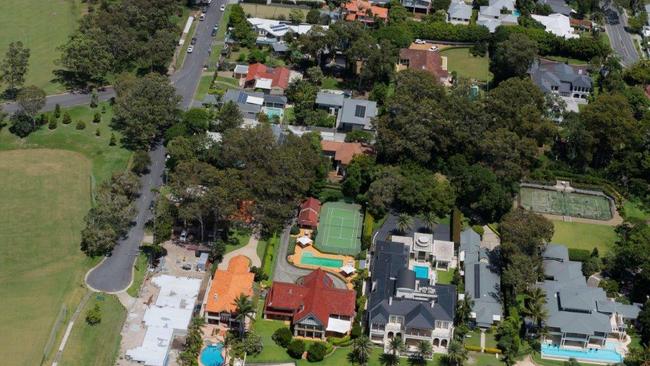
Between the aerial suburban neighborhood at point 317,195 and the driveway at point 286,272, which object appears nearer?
the aerial suburban neighborhood at point 317,195

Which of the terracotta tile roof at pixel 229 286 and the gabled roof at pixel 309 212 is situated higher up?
the terracotta tile roof at pixel 229 286

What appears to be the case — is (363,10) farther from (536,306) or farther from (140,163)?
(536,306)

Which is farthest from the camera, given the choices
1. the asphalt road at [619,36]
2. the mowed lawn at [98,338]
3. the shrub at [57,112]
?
the asphalt road at [619,36]

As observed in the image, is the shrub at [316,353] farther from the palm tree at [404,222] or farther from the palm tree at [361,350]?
the palm tree at [404,222]

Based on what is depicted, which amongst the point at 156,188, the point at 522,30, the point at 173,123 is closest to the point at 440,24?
the point at 522,30

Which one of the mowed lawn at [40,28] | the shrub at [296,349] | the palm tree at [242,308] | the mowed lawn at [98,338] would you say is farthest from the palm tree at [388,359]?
the mowed lawn at [40,28]

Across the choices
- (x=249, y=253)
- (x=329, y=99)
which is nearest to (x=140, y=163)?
(x=249, y=253)
